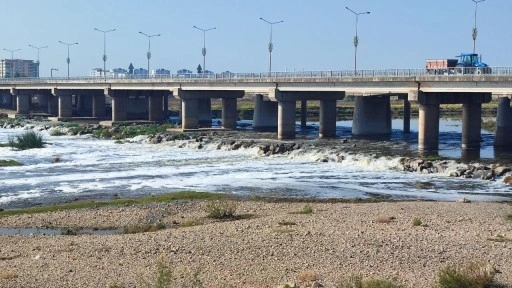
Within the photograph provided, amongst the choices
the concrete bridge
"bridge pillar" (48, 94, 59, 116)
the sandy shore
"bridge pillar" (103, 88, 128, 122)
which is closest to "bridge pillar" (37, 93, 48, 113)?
"bridge pillar" (48, 94, 59, 116)

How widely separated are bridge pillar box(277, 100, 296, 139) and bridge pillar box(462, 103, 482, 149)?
20846 millimetres

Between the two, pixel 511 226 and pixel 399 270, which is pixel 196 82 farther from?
pixel 399 270

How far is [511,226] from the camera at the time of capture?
30.6 meters

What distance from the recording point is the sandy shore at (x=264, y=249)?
22.9 m

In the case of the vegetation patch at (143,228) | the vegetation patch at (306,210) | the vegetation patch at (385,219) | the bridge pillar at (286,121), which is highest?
the bridge pillar at (286,121)

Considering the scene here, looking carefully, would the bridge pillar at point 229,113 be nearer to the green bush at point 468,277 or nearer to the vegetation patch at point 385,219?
the vegetation patch at point 385,219

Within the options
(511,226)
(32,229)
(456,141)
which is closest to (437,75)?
(456,141)

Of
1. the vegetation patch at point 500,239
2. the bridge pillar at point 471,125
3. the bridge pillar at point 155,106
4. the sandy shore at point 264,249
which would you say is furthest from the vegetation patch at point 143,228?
the bridge pillar at point 155,106

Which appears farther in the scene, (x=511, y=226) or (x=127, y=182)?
(x=127, y=182)

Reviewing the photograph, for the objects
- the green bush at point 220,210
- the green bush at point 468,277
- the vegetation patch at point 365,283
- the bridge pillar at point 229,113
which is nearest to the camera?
the vegetation patch at point 365,283

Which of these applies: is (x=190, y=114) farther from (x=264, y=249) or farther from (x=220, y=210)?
(x=264, y=249)

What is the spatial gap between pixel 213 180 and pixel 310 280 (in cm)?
2946

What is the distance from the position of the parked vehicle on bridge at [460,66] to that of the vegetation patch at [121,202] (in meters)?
28.4

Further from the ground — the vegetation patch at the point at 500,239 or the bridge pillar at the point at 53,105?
the bridge pillar at the point at 53,105
